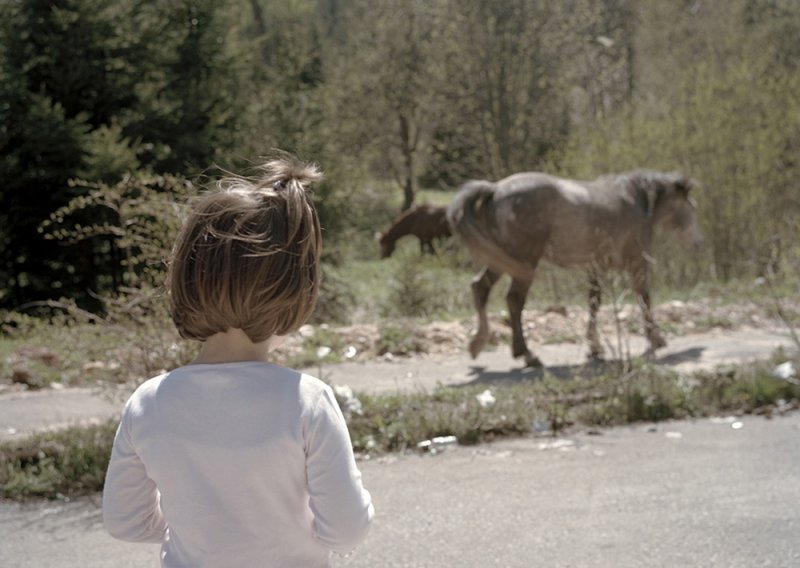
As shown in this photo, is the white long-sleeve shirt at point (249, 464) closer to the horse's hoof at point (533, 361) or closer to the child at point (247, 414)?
the child at point (247, 414)

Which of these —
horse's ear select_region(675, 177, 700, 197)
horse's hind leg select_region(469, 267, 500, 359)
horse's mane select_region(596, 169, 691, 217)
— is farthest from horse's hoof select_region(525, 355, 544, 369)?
horse's ear select_region(675, 177, 700, 197)

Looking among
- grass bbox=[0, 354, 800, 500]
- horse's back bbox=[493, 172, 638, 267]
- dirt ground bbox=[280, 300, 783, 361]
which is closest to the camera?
grass bbox=[0, 354, 800, 500]

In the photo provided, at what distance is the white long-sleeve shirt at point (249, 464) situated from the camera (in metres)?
2.05

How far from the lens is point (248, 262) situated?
6.73ft

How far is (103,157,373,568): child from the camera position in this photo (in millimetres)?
2055

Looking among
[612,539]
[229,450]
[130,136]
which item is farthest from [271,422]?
[130,136]

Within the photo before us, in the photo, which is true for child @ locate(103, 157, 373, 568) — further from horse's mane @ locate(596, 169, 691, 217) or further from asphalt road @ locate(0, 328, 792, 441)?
horse's mane @ locate(596, 169, 691, 217)

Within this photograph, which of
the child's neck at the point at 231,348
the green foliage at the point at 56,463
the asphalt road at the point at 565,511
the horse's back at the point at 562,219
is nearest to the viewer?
the child's neck at the point at 231,348

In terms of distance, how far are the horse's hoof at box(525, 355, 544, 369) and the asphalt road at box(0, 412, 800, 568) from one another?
2273 mm

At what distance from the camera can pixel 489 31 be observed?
63.9ft

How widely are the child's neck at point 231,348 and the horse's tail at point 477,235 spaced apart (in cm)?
672

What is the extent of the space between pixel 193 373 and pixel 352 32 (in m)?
35.0

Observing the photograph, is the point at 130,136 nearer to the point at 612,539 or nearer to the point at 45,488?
the point at 45,488

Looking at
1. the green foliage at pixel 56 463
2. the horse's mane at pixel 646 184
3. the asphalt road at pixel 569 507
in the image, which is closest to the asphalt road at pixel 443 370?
the asphalt road at pixel 569 507
